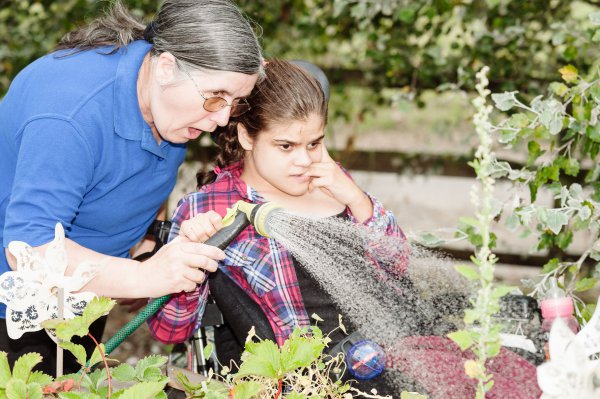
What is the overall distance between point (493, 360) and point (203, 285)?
36.4 inches

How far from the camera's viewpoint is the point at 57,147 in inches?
69.2

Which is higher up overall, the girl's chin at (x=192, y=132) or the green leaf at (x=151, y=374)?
the girl's chin at (x=192, y=132)

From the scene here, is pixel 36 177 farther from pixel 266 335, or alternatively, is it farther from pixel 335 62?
pixel 335 62

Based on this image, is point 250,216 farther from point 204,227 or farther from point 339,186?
point 339,186

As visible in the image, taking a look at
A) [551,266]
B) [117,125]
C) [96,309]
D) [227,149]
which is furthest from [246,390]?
[551,266]

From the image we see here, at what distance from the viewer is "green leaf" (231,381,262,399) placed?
1.26m

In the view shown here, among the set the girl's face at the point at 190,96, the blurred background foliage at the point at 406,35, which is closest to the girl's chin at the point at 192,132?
the girl's face at the point at 190,96

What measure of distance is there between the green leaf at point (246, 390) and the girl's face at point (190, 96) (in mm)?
850

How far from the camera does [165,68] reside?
1925mm

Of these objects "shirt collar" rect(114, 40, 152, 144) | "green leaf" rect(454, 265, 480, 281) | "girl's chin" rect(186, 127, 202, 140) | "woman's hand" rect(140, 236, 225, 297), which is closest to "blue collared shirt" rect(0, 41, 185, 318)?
"shirt collar" rect(114, 40, 152, 144)

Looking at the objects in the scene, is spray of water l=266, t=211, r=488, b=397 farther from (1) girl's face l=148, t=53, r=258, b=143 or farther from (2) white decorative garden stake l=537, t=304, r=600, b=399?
(2) white decorative garden stake l=537, t=304, r=600, b=399

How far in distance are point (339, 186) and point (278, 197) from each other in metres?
0.20

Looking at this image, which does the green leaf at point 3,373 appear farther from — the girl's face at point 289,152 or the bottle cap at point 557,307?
the girl's face at point 289,152

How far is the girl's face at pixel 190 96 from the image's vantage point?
1883mm
